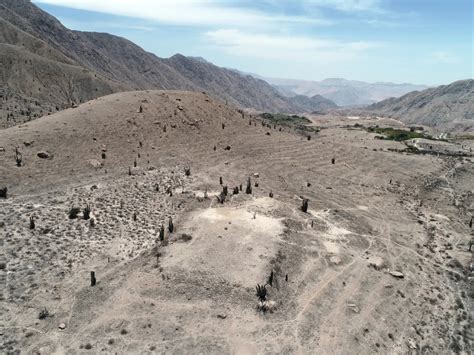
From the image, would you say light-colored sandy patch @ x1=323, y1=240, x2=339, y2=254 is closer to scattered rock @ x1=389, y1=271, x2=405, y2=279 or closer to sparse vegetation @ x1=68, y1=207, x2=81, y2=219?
scattered rock @ x1=389, y1=271, x2=405, y2=279

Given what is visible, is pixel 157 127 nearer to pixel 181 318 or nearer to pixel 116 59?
pixel 181 318

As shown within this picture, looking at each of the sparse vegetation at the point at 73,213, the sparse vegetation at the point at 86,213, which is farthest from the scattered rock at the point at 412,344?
the sparse vegetation at the point at 73,213

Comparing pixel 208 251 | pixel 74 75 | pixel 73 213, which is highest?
pixel 74 75

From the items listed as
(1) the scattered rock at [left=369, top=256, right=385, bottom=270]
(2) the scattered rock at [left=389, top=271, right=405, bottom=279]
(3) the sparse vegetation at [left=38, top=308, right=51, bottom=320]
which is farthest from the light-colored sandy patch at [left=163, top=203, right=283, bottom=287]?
Answer: (2) the scattered rock at [left=389, top=271, right=405, bottom=279]

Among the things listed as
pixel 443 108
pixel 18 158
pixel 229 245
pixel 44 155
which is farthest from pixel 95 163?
pixel 443 108

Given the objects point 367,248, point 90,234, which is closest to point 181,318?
point 90,234

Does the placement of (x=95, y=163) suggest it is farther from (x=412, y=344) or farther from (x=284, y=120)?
(x=284, y=120)

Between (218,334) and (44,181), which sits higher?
(44,181)
